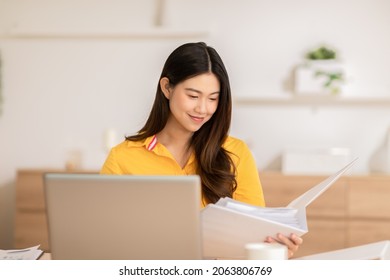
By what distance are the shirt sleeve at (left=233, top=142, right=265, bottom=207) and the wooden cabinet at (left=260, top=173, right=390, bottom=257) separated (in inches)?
71.1

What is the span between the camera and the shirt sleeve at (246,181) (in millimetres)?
1957

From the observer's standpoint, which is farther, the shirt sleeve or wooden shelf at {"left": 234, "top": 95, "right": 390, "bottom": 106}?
wooden shelf at {"left": 234, "top": 95, "right": 390, "bottom": 106}

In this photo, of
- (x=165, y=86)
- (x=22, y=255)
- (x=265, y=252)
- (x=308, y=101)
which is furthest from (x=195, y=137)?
(x=308, y=101)

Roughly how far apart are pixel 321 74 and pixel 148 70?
117 centimetres

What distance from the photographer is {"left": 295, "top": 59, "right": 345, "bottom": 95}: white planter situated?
156 inches

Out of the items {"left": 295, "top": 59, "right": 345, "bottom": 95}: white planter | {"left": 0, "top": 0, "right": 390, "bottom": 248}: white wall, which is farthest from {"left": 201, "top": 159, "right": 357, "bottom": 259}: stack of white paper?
{"left": 0, "top": 0, "right": 390, "bottom": 248}: white wall

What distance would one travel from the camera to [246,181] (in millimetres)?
1972

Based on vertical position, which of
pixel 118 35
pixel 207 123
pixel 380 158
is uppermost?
pixel 118 35

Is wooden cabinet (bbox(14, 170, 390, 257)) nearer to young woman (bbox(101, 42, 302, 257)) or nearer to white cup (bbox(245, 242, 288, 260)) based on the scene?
young woman (bbox(101, 42, 302, 257))

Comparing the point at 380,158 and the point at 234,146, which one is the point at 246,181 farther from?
the point at 380,158

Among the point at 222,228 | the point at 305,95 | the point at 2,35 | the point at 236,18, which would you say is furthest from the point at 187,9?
the point at 222,228

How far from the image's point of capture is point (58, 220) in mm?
1118

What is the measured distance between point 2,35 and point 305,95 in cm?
214

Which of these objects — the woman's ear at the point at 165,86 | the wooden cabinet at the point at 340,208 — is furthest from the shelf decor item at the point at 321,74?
the woman's ear at the point at 165,86
